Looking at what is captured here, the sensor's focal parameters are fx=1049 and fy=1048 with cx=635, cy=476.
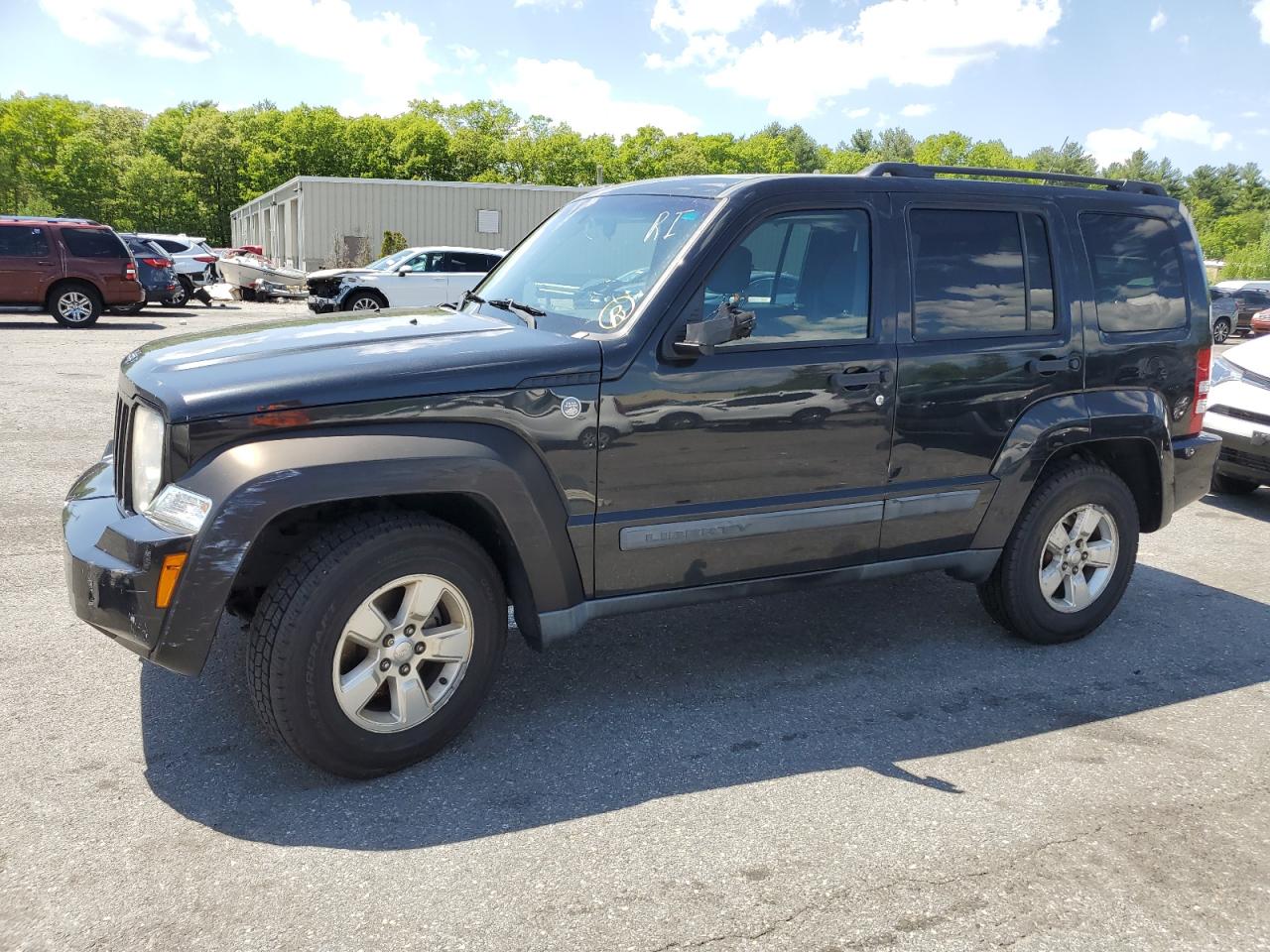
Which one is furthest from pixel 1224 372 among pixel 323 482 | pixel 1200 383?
pixel 323 482

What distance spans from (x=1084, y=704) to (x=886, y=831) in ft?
4.81

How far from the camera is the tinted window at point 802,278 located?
386 centimetres

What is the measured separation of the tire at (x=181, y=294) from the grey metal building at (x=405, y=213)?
45.1ft

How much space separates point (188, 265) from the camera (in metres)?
26.2

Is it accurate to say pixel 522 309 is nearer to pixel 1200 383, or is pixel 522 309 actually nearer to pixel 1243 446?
pixel 1200 383

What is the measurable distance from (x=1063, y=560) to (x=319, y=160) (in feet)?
315

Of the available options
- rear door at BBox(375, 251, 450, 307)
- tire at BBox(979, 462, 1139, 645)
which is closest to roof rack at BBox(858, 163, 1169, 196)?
tire at BBox(979, 462, 1139, 645)

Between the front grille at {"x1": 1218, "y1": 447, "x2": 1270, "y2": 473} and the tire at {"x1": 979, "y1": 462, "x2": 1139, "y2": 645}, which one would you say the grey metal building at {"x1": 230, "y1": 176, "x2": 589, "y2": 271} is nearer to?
the front grille at {"x1": 1218, "y1": 447, "x2": 1270, "y2": 473}

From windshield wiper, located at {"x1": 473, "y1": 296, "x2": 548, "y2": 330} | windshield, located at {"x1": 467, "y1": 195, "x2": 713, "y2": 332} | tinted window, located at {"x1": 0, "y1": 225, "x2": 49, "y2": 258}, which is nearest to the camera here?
windshield, located at {"x1": 467, "y1": 195, "x2": 713, "y2": 332}

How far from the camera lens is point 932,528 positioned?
14.4ft

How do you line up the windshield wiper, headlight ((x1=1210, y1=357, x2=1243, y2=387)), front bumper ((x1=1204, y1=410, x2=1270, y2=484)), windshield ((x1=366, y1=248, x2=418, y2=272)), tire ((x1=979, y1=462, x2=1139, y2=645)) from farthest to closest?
windshield ((x1=366, y1=248, x2=418, y2=272)) → headlight ((x1=1210, y1=357, x2=1243, y2=387)) → front bumper ((x1=1204, y1=410, x2=1270, y2=484)) → tire ((x1=979, y1=462, x2=1139, y2=645)) → the windshield wiper

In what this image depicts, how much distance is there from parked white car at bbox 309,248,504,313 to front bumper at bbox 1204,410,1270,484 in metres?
14.1

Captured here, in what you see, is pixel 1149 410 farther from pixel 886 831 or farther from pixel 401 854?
pixel 401 854

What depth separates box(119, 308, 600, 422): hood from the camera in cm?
318
